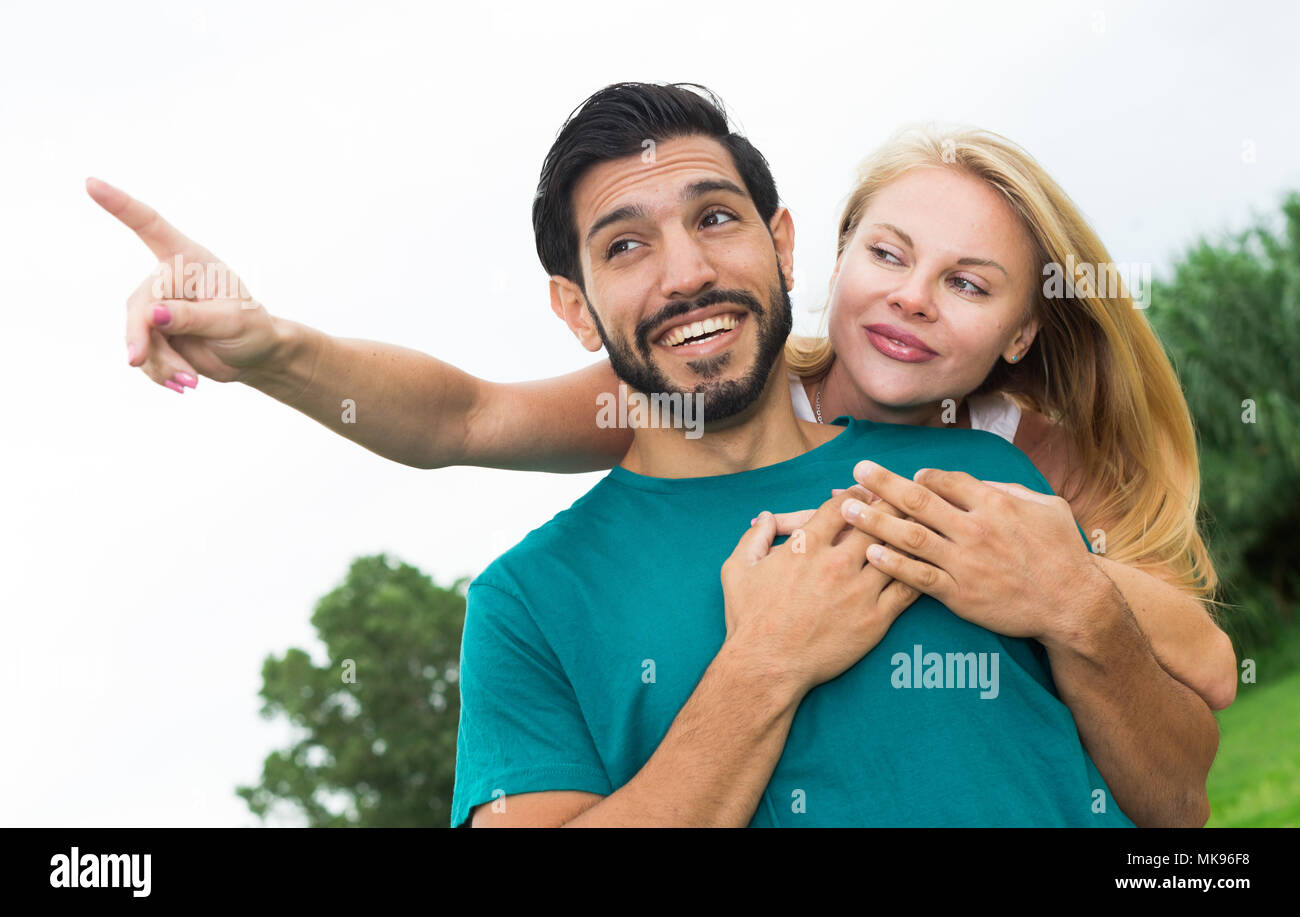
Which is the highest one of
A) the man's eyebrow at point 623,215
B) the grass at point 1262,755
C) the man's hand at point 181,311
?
the man's eyebrow at point 623,215

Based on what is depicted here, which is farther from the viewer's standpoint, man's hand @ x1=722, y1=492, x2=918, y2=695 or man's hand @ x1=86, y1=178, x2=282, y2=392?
man's hand @ x1=722, y1=492, x2=918, y2=695

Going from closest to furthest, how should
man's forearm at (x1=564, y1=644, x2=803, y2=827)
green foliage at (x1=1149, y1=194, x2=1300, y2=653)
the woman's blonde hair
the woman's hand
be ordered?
man's forearm at (x1=564, y1=644, x2=803, y2=827) → the woman's hand → the woman's blonde hair → green foliage at (x1=1149, y1=194, x2=1300, y2=653)

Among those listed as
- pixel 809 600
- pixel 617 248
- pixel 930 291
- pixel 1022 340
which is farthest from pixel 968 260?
pixel 809 600

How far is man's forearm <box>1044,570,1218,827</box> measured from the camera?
3096 millimetres

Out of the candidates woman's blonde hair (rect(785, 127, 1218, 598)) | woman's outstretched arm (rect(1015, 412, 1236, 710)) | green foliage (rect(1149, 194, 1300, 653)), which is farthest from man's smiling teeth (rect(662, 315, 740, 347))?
green foliage (rect(1149, 194, 1300, 653))

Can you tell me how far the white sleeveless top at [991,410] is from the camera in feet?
13.9

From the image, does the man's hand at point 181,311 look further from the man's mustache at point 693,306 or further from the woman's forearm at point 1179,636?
the woman's forearm at point 1179,636

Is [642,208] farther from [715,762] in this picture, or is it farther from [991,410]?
[991,410]

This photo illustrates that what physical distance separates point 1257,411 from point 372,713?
861 inches

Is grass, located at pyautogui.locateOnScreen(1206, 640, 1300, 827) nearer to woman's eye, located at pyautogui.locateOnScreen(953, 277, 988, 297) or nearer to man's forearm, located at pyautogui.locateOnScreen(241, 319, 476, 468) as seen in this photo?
woman's eye, located at pyautogui.locateOnScreen(953, 277, 988, 297)

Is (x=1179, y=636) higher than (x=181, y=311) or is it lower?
lower

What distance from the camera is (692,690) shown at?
2979 mm

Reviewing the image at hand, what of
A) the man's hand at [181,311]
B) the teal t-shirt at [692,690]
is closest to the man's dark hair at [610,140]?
the teal t-shirt at [692,690]

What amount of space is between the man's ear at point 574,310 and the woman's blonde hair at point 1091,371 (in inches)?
38.7
